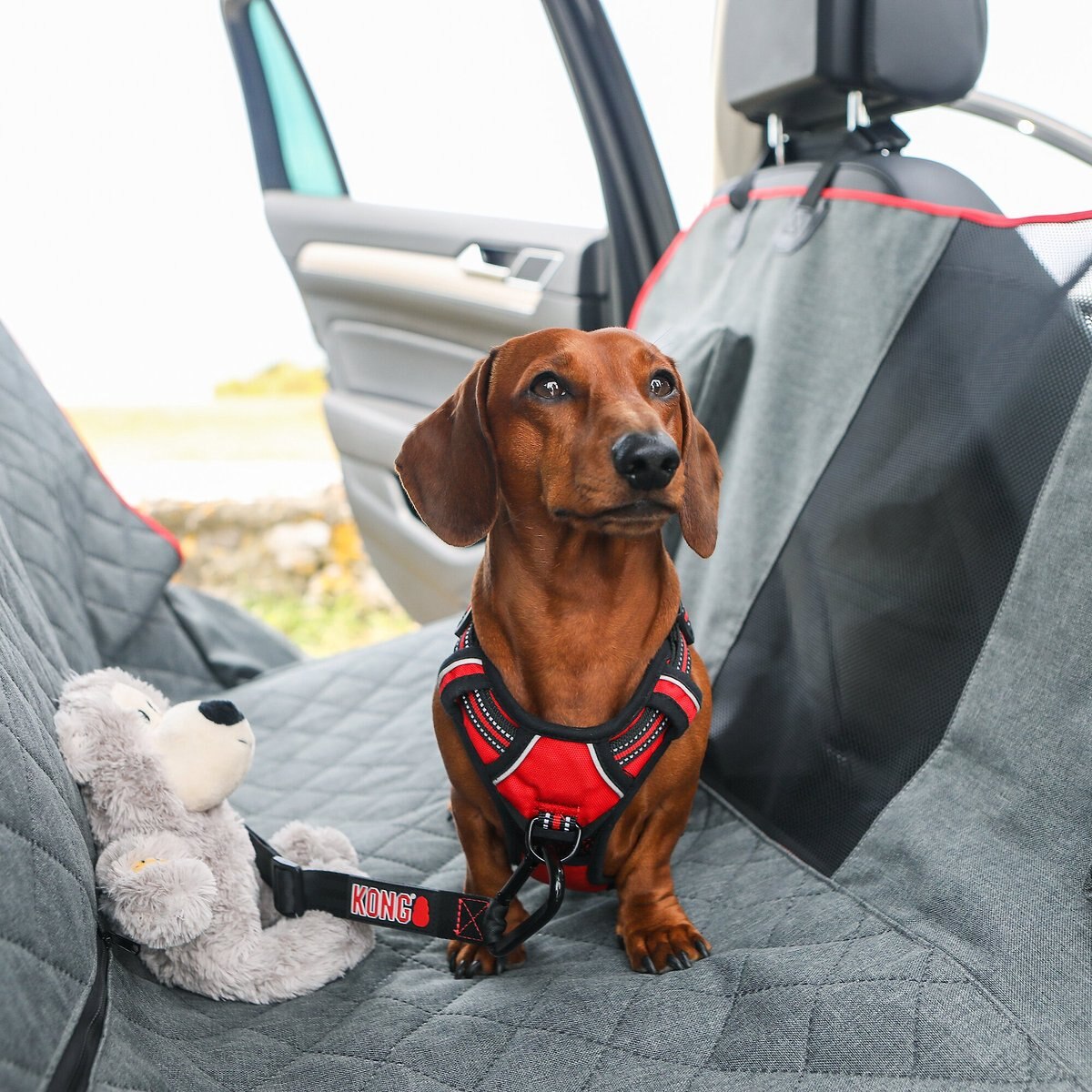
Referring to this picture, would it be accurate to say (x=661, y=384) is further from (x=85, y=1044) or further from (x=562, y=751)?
(x=85, y=1044)

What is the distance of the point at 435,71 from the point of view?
11.8 ft

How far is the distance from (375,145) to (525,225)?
1.25 meters

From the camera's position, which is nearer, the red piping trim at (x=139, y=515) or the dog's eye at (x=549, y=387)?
the dog's eye at (x=549, y=387)

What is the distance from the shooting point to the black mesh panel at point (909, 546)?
47.7 inches

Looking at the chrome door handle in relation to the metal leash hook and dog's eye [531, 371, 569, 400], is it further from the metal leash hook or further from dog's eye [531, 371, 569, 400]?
the metal leash hook

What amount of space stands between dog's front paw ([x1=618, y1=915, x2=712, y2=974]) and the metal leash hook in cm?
9

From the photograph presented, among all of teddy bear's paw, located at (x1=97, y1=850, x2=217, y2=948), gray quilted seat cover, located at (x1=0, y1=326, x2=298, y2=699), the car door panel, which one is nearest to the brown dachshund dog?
teddy bear's paw, located at (x1=97, y1=850, x2=217, y2=948)

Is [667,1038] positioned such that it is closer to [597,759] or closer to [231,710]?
[597,759]

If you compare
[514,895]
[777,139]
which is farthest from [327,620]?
[514,895]

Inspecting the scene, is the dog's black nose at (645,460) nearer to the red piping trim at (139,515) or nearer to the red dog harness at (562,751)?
the red dog harness at (562,751)

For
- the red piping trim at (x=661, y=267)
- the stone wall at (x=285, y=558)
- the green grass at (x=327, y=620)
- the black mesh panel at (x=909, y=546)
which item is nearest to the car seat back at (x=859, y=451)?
the black mesh panel at (x=909, y=546)

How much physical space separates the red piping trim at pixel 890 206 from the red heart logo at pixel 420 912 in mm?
1059

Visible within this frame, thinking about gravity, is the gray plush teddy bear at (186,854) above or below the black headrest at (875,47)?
below

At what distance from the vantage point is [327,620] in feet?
13.4
